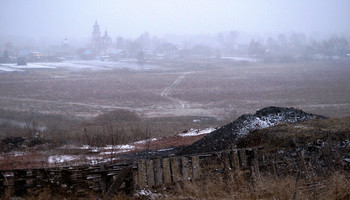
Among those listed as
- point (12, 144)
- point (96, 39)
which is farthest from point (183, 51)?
point (12, 144)

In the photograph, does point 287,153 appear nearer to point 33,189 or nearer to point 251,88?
point 33,189

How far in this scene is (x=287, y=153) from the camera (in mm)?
8445

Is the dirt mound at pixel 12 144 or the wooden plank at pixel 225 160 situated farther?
the dirt mound at pixel 12 144

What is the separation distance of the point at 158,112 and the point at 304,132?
17309mm

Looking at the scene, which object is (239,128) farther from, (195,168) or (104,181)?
(104,181)

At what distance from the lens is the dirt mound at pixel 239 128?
451 inches

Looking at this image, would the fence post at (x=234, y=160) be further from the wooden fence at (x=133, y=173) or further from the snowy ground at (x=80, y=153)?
the snowy ground at (x=80, y=153)

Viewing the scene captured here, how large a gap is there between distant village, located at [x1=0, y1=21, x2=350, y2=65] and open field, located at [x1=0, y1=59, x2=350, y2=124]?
1196 centimetres

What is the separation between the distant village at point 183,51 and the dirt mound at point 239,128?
44.7 meters

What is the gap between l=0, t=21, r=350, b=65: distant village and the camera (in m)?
60.6

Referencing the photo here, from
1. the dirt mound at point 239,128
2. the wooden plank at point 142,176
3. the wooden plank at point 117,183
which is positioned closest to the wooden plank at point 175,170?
the wooden plank at point 142,176

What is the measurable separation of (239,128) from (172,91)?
2399cm

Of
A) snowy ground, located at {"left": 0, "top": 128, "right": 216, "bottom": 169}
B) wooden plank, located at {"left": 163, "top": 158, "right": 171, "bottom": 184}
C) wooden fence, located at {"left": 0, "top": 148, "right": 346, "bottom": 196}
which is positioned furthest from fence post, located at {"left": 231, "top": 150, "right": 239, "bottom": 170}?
snowy ground, located at {"left": 0, "top": 128, "right": 216, "bottom": 169}

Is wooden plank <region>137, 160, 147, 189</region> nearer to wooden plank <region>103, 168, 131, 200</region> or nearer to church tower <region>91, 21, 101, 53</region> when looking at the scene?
wooden plank <region>103, 168, 131, 200</region>
